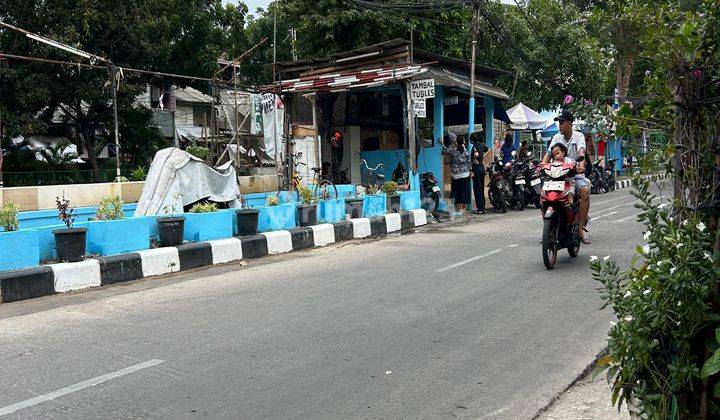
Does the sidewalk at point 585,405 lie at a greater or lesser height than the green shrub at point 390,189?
lesser

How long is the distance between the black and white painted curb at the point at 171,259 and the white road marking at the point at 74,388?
3351 mm

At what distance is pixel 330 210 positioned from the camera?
12.3m

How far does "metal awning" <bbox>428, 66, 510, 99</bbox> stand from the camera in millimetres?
16625

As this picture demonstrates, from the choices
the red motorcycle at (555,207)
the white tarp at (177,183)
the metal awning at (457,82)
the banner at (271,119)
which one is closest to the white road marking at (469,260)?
the red motorcycle at (555,207)

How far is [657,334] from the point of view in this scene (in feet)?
9.00

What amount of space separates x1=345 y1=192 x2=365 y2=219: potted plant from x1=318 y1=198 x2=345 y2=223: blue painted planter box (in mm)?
311

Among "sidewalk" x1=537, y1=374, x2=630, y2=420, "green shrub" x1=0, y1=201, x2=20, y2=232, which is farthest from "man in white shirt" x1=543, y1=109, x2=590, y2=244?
"green shrub" x1=0, y1=201, x2=20, y2=232

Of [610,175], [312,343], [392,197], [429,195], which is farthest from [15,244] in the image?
[610,175]

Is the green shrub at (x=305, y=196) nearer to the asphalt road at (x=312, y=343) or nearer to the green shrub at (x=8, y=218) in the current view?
the asphalt road at (x=312, y=343)

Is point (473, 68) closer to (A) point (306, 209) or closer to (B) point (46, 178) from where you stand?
(A) point (306, 209)

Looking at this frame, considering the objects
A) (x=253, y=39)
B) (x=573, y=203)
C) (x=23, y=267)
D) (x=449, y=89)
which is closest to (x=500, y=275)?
(x=573, y=203)

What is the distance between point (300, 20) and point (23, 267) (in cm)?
1429

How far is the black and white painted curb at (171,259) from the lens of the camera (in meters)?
7.18

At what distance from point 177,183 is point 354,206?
3.69m
